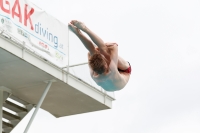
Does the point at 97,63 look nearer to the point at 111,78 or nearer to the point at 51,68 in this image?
the point at 111,78

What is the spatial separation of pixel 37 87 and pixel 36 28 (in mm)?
3477

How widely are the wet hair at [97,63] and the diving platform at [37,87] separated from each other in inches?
366

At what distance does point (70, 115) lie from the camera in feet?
100

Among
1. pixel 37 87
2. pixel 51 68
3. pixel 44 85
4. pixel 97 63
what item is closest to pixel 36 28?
pixel 51 68

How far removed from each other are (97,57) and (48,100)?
15.4m

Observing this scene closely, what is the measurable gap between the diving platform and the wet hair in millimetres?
9303

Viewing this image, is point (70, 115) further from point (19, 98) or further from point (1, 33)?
point (1, 33)

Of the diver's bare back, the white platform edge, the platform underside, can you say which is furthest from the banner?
the diver's bare back

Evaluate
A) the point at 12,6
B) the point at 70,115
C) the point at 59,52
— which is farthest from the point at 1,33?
the point at 70,115

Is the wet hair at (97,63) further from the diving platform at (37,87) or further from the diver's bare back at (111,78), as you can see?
the diving platform at (37,87)

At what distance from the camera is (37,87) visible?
2773 cm

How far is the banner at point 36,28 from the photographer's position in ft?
78.2

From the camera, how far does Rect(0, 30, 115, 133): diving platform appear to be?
24.5 m

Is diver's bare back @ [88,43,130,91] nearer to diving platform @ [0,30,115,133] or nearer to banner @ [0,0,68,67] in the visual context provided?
diving platform @ [0,30,115,133]
